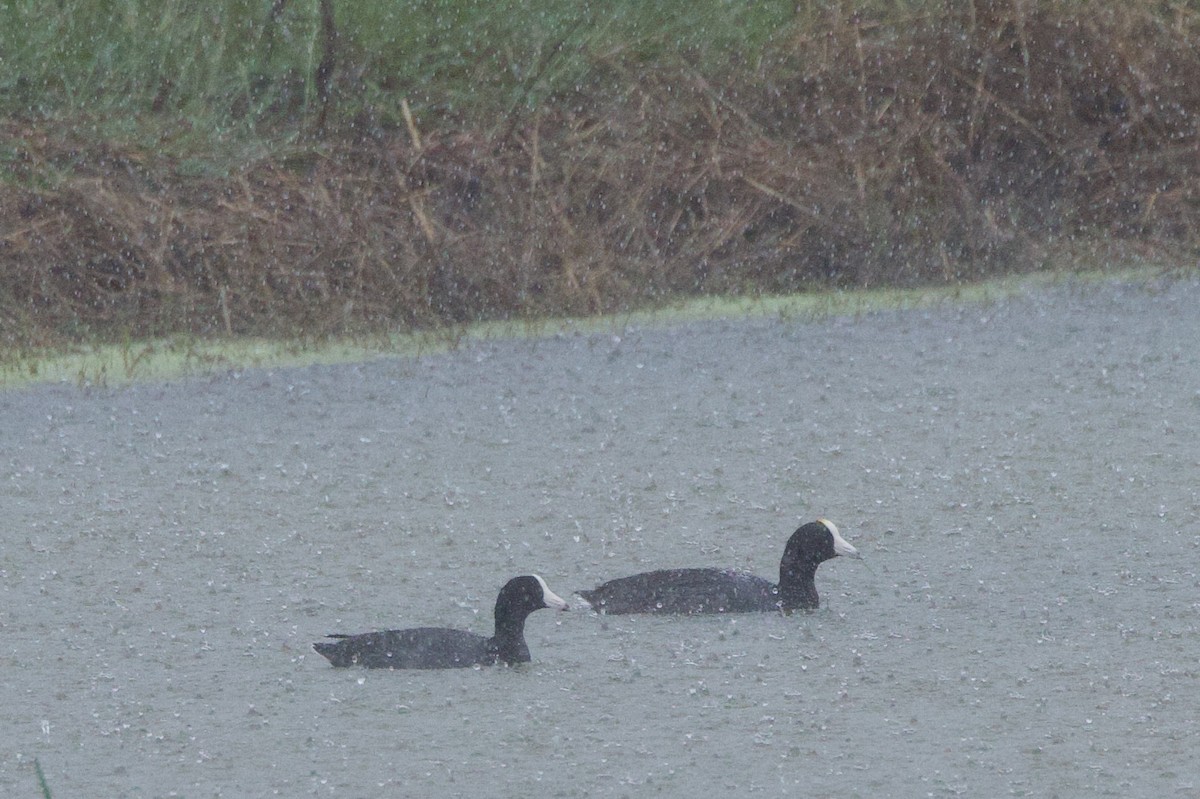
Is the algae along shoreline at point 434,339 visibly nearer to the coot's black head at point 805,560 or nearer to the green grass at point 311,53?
the green grass at point 311,53

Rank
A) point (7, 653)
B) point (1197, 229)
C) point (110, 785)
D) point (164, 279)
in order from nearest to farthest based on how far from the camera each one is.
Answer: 1. point (110, 785)
2. point (7, 653)
3. point (164, 279)
4. point (1197, 229)

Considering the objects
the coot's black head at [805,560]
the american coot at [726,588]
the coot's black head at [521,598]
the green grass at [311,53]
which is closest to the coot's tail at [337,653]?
the coot's black head at [521,598]

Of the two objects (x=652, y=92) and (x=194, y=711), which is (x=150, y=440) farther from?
(x=652, y=92)

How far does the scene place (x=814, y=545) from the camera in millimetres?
3861

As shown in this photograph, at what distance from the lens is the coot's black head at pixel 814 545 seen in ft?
12.6

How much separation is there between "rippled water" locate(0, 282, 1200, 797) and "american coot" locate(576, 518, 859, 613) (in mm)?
53

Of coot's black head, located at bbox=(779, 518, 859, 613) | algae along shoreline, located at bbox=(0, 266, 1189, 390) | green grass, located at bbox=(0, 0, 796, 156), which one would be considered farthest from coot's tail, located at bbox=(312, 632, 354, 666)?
green grass, located at bbox=(0, 0, 796, 156)

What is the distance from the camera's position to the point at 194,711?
3215mm

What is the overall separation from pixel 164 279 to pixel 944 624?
13.6 ft

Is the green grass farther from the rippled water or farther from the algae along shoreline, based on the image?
the rippled water

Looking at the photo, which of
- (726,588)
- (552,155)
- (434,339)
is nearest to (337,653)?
(726,588)

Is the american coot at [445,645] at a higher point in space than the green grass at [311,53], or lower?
lower

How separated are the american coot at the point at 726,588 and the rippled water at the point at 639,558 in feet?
0.18

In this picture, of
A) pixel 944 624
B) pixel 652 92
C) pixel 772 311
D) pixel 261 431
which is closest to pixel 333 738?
pixel 944 624
